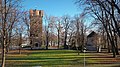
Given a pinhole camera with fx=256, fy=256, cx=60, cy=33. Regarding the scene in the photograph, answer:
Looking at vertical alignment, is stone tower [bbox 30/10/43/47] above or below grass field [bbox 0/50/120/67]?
above

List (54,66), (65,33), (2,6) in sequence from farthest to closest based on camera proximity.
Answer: (65,33)
(54,66)
(2,6)

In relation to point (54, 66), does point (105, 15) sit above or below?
above

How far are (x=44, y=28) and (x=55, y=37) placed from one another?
1380 centimetres

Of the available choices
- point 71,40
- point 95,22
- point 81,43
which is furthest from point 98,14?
point 71,40

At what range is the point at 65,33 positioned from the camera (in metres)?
103

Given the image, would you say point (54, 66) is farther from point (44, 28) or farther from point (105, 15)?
point (44, 28)

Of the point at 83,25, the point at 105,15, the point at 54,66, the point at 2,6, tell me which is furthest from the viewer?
the point at 83,25

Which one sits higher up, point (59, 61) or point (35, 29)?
point (35, 29)

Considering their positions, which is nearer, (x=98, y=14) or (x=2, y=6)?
(x=2, y=6)

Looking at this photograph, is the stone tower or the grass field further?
the stone tower

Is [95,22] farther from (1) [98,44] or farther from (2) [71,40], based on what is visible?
(2) [71,40]

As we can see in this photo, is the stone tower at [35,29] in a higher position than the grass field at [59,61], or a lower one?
higher

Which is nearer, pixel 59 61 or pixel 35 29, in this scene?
pixel 59 61

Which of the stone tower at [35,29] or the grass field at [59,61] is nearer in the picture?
the grass field at [59,61]
